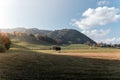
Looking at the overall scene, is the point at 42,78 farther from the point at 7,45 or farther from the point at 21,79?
the point at 7,45

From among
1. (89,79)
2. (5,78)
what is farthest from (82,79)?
(5,78)

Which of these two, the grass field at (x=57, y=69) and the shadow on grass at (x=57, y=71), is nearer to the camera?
the shadow on grass at (x=57, y=71)

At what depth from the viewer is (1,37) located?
136250mm

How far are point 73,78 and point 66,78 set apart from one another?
83 cm

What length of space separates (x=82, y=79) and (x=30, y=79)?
19.8 feet

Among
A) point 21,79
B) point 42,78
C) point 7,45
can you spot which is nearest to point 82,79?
point 42,78

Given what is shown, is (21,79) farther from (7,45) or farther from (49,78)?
(7,45)

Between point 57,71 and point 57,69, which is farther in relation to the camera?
point 57,69

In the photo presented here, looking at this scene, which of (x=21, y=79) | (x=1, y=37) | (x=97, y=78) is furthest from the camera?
(x=1, y=37)

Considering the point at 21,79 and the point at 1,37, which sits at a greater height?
the point at 1,37

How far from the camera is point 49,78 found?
93.4 ft

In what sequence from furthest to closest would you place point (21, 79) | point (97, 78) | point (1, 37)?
point (1, 37) → point (97, 78) → point (21, 79)

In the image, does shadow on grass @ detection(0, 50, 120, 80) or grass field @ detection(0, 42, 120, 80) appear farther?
grass field @ detection(0, 42, 120, 80)

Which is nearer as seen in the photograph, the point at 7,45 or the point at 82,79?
the point at 82,79
